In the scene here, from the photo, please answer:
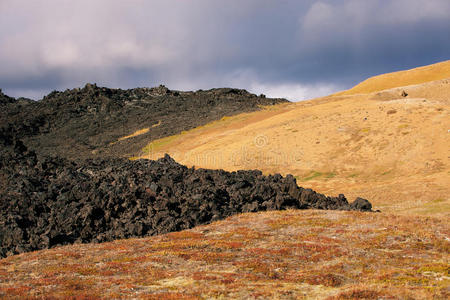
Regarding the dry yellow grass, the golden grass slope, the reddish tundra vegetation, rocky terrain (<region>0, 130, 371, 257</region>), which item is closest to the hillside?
the dry yellow grass

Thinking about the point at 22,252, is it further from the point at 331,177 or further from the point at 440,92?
the point at 440,92

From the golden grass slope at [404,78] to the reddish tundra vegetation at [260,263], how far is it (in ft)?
247

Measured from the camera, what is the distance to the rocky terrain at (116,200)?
68.9 feet

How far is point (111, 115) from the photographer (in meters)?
103

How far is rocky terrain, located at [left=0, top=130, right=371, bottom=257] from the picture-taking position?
21.0 m

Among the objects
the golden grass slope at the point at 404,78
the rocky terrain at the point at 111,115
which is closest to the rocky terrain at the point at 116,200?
the rocky terrain at the point at 111,115

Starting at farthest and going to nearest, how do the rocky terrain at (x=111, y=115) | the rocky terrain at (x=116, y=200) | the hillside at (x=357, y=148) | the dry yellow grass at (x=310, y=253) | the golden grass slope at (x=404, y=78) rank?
1. the golden grass slope at (x=404, y=78)
2. the rocky terrain at (x=111, y=115)
3. the hillside at (x=357, y=148)
4. the rocky terrain at (x=116, y=200)
5. the dry yellow grass at (x=310, y=253)

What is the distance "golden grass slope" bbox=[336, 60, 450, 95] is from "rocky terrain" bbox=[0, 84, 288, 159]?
805 inches

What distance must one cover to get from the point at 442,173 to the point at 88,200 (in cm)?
2902

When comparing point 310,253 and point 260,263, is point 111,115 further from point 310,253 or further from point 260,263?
point 260,263

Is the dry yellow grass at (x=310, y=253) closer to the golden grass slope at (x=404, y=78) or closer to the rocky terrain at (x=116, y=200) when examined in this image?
the rocky terrain at (x=116, y=200)

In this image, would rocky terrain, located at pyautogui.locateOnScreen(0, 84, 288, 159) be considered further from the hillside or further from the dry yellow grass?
the dry yellow grass

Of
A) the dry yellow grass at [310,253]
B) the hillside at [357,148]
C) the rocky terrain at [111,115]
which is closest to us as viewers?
the dry yellow grass at [310,253]

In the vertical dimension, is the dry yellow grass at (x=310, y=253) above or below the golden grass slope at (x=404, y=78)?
below
